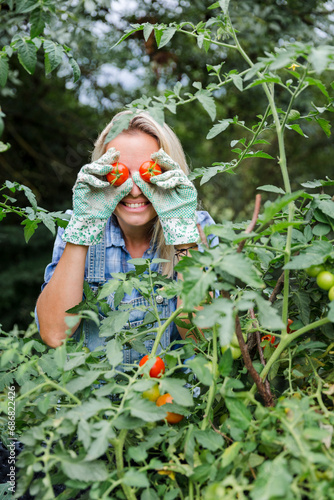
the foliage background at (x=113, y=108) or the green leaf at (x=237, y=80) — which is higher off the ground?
the green leaf at (x=237, y=80)

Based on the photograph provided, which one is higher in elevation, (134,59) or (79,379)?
(79,379)

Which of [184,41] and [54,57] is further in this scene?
[184,41]

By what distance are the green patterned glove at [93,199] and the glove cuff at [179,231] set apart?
0.13m

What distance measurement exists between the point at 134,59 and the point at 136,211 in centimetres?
240

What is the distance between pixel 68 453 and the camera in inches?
21.3

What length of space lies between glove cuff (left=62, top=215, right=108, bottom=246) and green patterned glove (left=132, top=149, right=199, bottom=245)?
13 centimetres

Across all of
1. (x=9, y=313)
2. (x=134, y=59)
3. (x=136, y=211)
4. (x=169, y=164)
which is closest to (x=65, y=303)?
(x=136, y=211)

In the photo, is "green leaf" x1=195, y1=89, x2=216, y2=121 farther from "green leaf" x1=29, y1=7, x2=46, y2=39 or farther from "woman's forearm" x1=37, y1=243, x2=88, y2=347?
"woman's forearm" x1=37, y1=243, x2=88, y2=347

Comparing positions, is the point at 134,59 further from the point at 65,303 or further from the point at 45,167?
the point at 65,303

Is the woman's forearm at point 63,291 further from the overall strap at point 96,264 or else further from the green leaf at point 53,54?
the green leaf at point 53,54

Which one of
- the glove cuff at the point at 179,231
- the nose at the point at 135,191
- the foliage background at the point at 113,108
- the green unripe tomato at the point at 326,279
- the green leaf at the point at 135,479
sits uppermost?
the green unripe tomato at the point at 326,279

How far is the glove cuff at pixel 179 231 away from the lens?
3.62 ft

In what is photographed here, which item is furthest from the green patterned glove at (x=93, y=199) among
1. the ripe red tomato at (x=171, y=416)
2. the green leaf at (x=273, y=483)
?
the green leaf at (x=273, y=483)

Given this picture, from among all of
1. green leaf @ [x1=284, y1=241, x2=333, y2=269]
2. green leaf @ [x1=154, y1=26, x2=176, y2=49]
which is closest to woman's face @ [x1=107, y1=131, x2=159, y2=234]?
green leaf @ [x1=154, y1=26, x2=176, y2=49]
